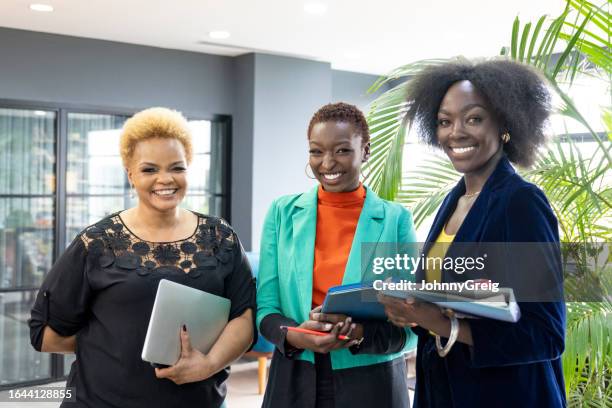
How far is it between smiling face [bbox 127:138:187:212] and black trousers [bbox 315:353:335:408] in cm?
54

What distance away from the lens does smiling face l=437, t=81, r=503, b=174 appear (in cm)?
146

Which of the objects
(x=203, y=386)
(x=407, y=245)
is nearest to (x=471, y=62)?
(x=407, y=245)

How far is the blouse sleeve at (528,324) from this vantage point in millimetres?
1308

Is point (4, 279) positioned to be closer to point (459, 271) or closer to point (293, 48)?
point (293, 48)

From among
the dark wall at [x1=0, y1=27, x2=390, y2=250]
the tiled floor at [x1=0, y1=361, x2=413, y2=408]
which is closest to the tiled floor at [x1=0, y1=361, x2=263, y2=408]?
the tiled floor at [x1=0, y1=361, x2=413, y2=408]

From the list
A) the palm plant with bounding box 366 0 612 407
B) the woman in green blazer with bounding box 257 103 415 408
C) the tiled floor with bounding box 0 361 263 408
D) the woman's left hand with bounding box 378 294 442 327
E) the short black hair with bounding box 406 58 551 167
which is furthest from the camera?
the tiled floor with bounding box 0 361 263 408

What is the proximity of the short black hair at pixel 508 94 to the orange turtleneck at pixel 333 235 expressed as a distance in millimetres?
324

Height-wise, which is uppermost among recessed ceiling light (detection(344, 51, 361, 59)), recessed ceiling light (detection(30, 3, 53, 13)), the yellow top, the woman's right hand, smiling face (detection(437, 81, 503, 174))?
recessed ceiling light (detection(344, 51, 361, 59))

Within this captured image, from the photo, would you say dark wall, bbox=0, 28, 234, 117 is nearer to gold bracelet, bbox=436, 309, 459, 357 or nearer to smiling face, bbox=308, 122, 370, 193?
smiling face, bbox=308, 122, 370, 193

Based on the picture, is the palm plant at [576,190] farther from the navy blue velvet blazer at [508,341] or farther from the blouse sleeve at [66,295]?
the blouse sleeve at [66,295]

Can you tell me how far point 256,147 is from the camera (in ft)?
19.9

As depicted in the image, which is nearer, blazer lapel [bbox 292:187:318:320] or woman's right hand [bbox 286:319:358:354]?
woman's right hand [bbox 286:319:358:354]

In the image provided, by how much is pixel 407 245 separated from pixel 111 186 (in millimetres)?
4406

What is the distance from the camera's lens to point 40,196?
5398 millimetres
